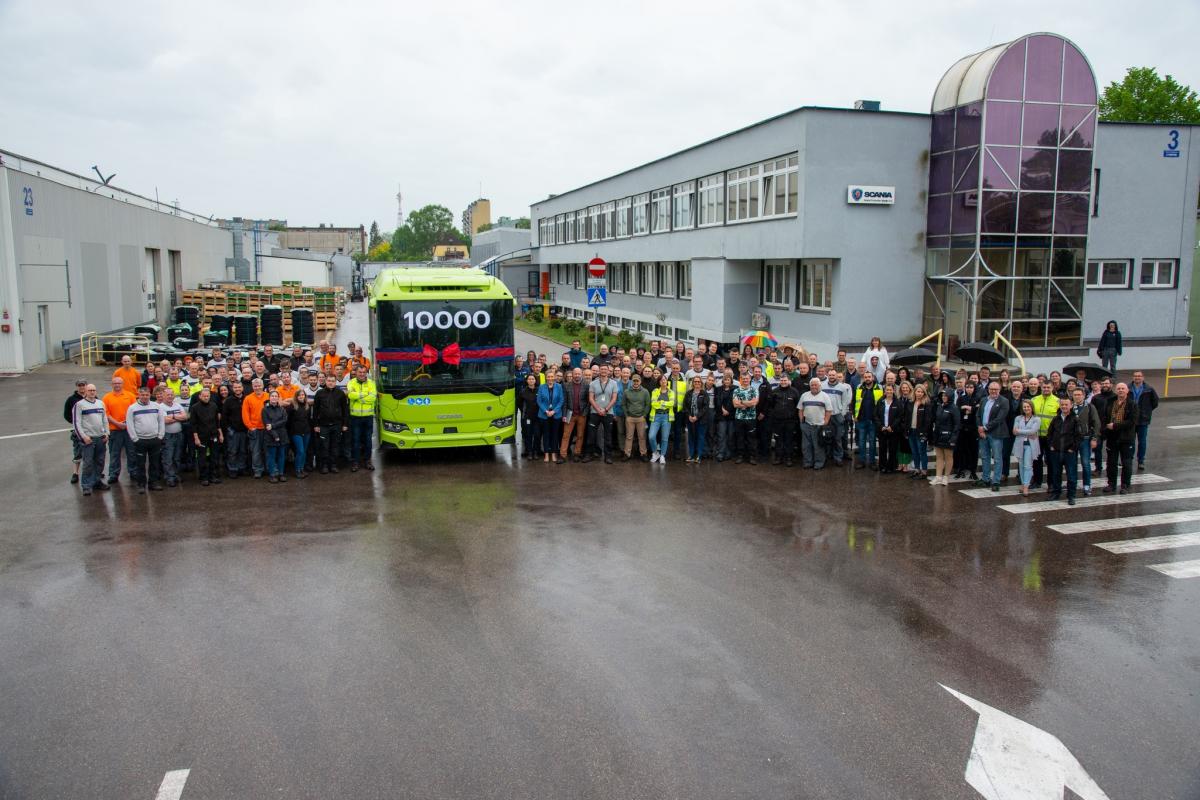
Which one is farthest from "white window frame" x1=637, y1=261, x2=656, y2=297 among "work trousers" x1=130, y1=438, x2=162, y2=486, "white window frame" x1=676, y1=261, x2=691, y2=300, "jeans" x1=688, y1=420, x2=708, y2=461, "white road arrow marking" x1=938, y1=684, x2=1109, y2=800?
"white road arrow marking" x1=938, y1=684, x2=1109, y2=800

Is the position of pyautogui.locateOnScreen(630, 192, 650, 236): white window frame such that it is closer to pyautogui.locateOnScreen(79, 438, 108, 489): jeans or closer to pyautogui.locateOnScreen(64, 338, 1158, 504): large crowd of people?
pyautogui.locateOnScreen(64, 338, 1158, 504): large crowd of people

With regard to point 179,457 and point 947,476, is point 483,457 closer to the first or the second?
point 179,457

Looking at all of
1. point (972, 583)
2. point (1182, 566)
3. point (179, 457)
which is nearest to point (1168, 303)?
point (1182, 566)

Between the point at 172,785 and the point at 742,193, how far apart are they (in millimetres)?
25226

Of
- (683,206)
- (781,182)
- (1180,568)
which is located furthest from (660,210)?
(1180,568)

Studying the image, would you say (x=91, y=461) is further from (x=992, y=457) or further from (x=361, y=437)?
(x=992, y=457)

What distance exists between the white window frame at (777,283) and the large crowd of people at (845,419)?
10.7 meters

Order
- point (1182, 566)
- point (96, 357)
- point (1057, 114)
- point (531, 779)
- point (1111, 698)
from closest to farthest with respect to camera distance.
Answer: point (531, 779) < point (1111, 698) < point (1182, 566) < point (1057, 114) < point (96, 357)

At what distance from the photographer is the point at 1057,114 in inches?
901

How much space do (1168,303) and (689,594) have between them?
24465 mm

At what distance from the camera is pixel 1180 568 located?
1005cm

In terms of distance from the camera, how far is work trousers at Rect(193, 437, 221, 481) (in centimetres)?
1394

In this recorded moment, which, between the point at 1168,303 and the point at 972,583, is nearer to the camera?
the point at 972,583

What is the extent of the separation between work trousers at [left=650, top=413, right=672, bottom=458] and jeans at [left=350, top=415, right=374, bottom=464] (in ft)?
15.8
